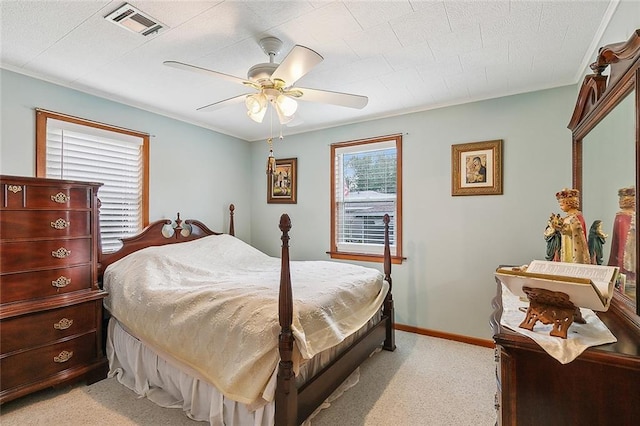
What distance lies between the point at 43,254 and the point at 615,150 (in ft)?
11.8

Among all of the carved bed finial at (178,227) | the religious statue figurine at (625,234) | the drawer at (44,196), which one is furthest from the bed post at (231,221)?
the religious statue figurine at (625,234)

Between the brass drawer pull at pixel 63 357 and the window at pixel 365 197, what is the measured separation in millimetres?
2745

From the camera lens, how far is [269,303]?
188 cm

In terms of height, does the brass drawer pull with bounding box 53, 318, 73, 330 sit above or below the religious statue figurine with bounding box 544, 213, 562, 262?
below

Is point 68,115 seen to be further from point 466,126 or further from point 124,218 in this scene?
point 466,126

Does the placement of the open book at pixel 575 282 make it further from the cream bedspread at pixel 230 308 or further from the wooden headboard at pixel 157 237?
the wooden headboard at pixel 157 237

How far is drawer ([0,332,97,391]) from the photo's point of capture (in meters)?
2.05

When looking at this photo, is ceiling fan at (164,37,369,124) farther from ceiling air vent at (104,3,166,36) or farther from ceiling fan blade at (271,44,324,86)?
ceiling air vent at (104,3,166,36)

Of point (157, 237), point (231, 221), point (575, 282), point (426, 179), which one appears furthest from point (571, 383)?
point (231, 221)

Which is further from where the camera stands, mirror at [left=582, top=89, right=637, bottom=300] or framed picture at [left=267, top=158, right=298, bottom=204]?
framed picture at [left=267, top=158, right=298, bottom=204]

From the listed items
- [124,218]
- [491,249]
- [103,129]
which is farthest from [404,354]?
[103,129]

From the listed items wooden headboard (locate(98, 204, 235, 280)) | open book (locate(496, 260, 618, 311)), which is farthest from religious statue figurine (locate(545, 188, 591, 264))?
wooden headboard (locate(98, 204, 235, 280))

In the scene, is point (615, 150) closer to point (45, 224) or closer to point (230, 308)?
point (230, 308)

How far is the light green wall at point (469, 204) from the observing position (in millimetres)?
2895
